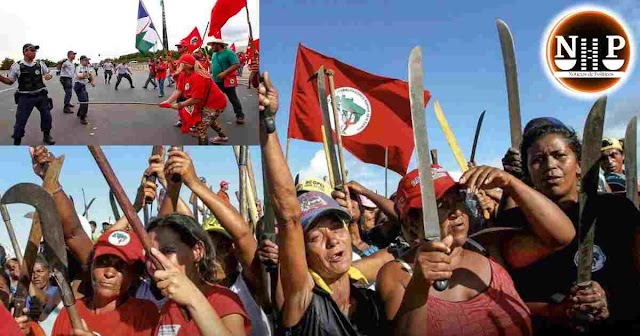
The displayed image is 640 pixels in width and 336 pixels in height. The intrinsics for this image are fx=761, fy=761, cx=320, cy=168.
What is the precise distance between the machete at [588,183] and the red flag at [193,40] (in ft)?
5.87

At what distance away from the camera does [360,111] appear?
4098 millimetres

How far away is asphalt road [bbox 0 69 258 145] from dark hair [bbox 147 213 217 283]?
2.63ft

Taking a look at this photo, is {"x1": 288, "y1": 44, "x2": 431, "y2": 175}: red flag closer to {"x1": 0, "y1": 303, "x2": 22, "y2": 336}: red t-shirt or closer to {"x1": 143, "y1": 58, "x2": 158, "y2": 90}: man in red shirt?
{"x1": 143, "y1": 58, "x2": 158, "y2": 90}: man in red shirt

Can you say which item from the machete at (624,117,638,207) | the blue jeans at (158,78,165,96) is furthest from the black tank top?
the blue jeans at (158,78,165,96)

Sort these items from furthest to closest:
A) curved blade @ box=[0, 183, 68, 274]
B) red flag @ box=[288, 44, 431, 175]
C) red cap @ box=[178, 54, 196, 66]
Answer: red flag @ box=[288, 44, 431, 175] < red cap @ box=[178, 54, 196, 66] < curved blade @ box=[0, 183, 68, 274]

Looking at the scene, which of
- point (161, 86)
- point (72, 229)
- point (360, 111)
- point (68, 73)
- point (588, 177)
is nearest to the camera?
point (588, 177)

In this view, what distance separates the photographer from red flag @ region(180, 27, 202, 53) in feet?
11.2

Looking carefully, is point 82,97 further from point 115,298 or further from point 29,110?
point 115,298

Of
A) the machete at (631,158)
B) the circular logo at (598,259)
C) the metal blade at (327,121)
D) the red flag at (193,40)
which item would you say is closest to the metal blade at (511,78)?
the machete at (631,158)

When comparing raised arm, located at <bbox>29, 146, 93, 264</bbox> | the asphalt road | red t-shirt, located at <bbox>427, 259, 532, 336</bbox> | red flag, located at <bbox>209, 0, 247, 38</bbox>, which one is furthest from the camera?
red flag, located at <bbox>209, 0, 247, 38</bbox>

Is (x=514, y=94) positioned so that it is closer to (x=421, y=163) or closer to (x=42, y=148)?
(x=421, y=163)

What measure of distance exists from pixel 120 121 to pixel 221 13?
25.7 inches

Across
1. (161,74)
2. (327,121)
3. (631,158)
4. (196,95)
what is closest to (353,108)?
(196,95)

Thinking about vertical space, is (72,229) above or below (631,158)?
below
